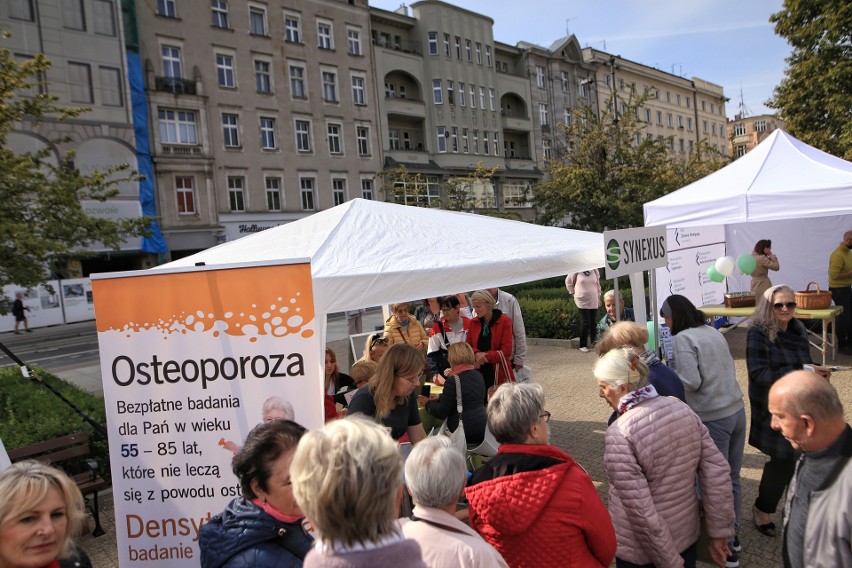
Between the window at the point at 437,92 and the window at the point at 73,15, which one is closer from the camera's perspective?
the window at the point at 73,15

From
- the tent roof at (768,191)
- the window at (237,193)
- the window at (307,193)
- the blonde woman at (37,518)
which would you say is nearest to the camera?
the blonde woman at (37,518)

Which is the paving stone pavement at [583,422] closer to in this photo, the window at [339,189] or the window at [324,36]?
the window at [339,189]

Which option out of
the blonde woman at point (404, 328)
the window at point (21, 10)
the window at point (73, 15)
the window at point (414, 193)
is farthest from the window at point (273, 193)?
the blonde woman at point (404, 328)

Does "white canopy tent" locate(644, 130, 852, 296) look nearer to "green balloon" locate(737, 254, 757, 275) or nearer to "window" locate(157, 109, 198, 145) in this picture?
"green balloon" locate(737, 254, 757, 275)

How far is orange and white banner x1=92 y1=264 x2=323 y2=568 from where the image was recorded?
10.5ft

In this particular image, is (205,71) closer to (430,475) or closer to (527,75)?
(527,75)

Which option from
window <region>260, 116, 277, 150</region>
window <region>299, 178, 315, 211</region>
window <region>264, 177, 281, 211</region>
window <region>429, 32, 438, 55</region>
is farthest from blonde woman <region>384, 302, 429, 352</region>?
window <region>429, 32, 438, 55</region>

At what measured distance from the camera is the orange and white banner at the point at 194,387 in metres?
3.21

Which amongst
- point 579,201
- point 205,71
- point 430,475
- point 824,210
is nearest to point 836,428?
point 430,475

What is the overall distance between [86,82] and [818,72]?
98.0ft

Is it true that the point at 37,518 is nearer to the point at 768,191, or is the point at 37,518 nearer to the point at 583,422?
the point at 583,422

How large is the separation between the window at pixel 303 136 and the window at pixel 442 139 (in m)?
10.1

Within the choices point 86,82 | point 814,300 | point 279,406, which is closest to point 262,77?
point 86,82

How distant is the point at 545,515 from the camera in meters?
2.17
